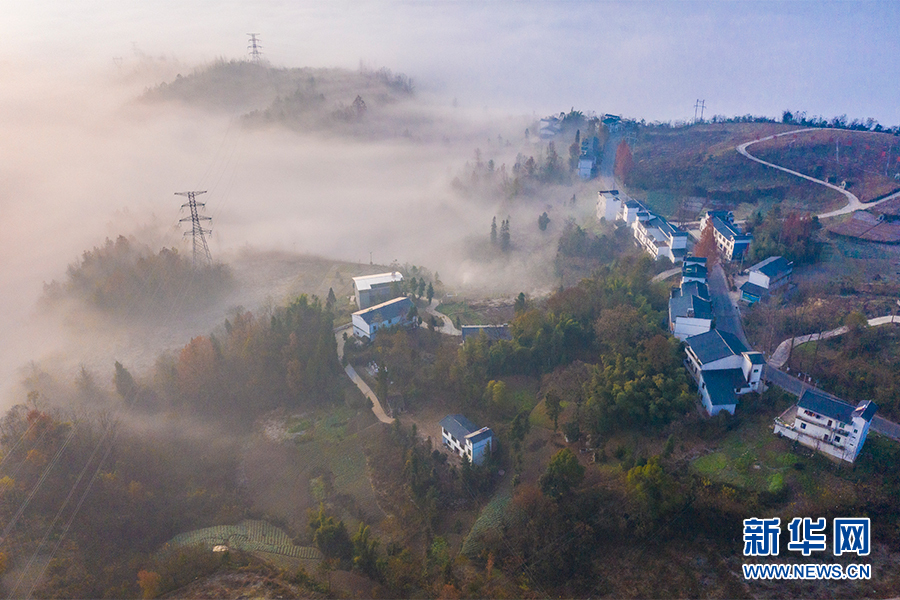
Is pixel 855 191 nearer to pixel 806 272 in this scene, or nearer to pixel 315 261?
pixel 806 272

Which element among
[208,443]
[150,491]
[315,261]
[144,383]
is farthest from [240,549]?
[315,261]

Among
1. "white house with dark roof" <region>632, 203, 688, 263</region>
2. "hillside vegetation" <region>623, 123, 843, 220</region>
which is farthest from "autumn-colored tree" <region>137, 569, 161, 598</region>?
"hillside vegetation" <region>623, 123, 843, 220</region>

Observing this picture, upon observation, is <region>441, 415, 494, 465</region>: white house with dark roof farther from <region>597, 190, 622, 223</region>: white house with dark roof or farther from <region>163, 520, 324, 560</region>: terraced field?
<region>597, 190, 622, 223</region>: white house with dark roof

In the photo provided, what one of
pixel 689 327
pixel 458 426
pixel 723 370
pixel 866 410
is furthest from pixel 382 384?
pixel 866 410

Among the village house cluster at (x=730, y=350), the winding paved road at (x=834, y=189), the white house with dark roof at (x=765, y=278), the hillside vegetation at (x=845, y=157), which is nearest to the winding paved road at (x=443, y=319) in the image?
the village house cluster at (x=730, y=350)

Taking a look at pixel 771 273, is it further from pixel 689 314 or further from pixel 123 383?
pixel 123 383

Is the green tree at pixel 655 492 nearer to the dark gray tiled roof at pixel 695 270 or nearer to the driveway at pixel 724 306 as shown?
the driveway at pixel 724 306
